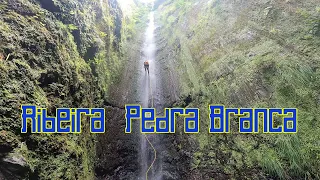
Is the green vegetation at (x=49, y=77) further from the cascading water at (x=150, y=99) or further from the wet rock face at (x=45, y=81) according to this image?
the cascading water at (x=150, y=99)

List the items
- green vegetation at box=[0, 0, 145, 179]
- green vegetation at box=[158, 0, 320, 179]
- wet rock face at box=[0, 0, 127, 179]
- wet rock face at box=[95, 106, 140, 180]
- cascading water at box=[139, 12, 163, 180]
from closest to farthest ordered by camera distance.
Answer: wet rock face at box=[0, 0, 127, 179] → green vegetation at box=[0, 0, 145, 179] → green vegetation at box=[158, 0, 320, 179] → wet rock face at box=[95, 106, 140, 180] → cascading water at box=[139, 12, 163, 180]

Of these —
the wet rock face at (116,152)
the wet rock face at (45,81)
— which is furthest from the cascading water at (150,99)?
the wet rock face at (45,81)

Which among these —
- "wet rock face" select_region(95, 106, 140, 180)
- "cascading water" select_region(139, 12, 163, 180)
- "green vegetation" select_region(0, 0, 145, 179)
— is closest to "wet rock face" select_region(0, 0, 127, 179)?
"green vegetation" select_region(0, 0, 145, 179)

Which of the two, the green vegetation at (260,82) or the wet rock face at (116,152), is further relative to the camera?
the wet rock face at (116,152)

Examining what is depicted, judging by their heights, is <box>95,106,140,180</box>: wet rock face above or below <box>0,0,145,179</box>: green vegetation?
below

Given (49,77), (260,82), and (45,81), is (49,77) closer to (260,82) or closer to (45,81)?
(45,81)

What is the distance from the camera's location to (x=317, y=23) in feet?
26.2

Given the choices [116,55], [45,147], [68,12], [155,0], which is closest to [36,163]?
[45,147]

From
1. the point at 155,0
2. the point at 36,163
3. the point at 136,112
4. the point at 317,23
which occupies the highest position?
the point at 155,0

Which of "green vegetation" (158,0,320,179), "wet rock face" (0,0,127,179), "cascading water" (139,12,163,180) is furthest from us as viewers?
"cascading water" (139,12,163,180)

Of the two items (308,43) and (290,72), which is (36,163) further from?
(308,43)

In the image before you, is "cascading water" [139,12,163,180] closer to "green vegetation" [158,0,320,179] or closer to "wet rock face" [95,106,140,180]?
"wet rock face" [95,106,140,180]

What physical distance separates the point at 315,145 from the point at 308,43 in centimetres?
400

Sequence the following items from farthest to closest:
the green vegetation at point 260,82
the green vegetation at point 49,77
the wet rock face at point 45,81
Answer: the green vegetation at point 260,82
the green vegetation at point 49,77
the wet rock face at point 45,81
